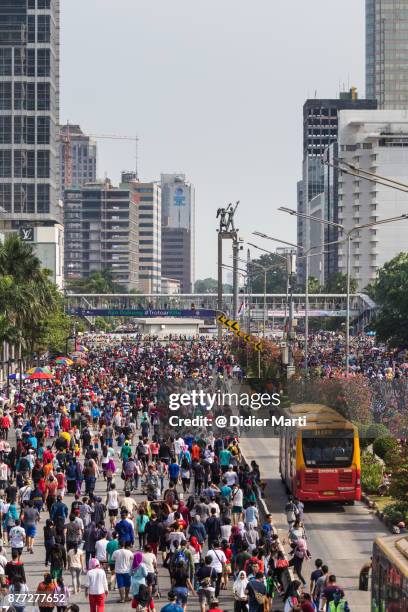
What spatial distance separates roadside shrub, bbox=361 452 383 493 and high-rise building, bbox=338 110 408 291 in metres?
156

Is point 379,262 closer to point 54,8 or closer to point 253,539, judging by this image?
point 54,8

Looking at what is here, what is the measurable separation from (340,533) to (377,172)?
166589mm

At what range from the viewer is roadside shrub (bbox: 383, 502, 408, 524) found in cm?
2966

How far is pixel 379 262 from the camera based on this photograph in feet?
648

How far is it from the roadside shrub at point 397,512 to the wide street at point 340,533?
1.18ft

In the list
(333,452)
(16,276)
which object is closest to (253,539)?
(333,452)

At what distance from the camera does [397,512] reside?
98.7 feet

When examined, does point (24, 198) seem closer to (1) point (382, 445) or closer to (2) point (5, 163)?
(2) point (5, 163)

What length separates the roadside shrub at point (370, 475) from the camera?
35531mm

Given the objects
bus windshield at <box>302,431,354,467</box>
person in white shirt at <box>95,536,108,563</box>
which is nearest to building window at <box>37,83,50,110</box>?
bus windshield at <box>302,431,354,467</box>

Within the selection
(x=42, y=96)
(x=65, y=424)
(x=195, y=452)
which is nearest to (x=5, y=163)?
(x=42, y=96)

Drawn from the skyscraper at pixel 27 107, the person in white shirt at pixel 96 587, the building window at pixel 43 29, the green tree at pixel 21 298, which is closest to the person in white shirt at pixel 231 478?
the person in white shirt at pixel 96 587

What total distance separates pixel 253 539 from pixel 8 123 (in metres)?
143

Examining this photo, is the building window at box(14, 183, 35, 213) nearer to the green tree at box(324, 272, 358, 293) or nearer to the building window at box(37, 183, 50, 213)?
the building window at box(37, 183, 50, 213)
